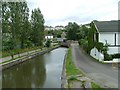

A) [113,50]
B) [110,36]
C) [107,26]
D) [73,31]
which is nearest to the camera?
[113,50]

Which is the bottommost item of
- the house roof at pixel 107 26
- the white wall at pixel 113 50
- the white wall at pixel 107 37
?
the white wall at pixel 113 50

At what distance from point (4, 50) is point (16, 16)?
6444 mm

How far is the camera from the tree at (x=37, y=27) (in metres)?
63.3

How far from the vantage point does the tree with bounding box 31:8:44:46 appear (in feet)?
208

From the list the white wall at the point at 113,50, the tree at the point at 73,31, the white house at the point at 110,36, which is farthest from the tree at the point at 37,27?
the white wall at the point at 113,50

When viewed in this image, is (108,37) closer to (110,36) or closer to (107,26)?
(110,36)

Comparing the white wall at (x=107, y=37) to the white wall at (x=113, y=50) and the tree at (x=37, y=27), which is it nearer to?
the white wall at (x=113, y=50)

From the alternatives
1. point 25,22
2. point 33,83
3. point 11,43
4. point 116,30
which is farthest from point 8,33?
point 33,83

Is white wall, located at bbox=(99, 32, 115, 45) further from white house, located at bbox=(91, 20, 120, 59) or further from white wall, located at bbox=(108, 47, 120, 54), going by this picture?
white wall, located at bbox=(108, 47, 120, 54)

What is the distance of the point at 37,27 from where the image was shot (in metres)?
63.3

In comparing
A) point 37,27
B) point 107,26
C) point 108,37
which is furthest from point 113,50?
point 37,27

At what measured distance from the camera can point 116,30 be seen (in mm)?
32469

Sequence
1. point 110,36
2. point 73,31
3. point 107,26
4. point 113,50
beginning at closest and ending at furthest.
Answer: point 113,50 → point 110,36 → point 107,26 → point 73,31

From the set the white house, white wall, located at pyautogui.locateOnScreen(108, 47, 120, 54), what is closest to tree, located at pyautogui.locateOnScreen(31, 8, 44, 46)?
the white house
